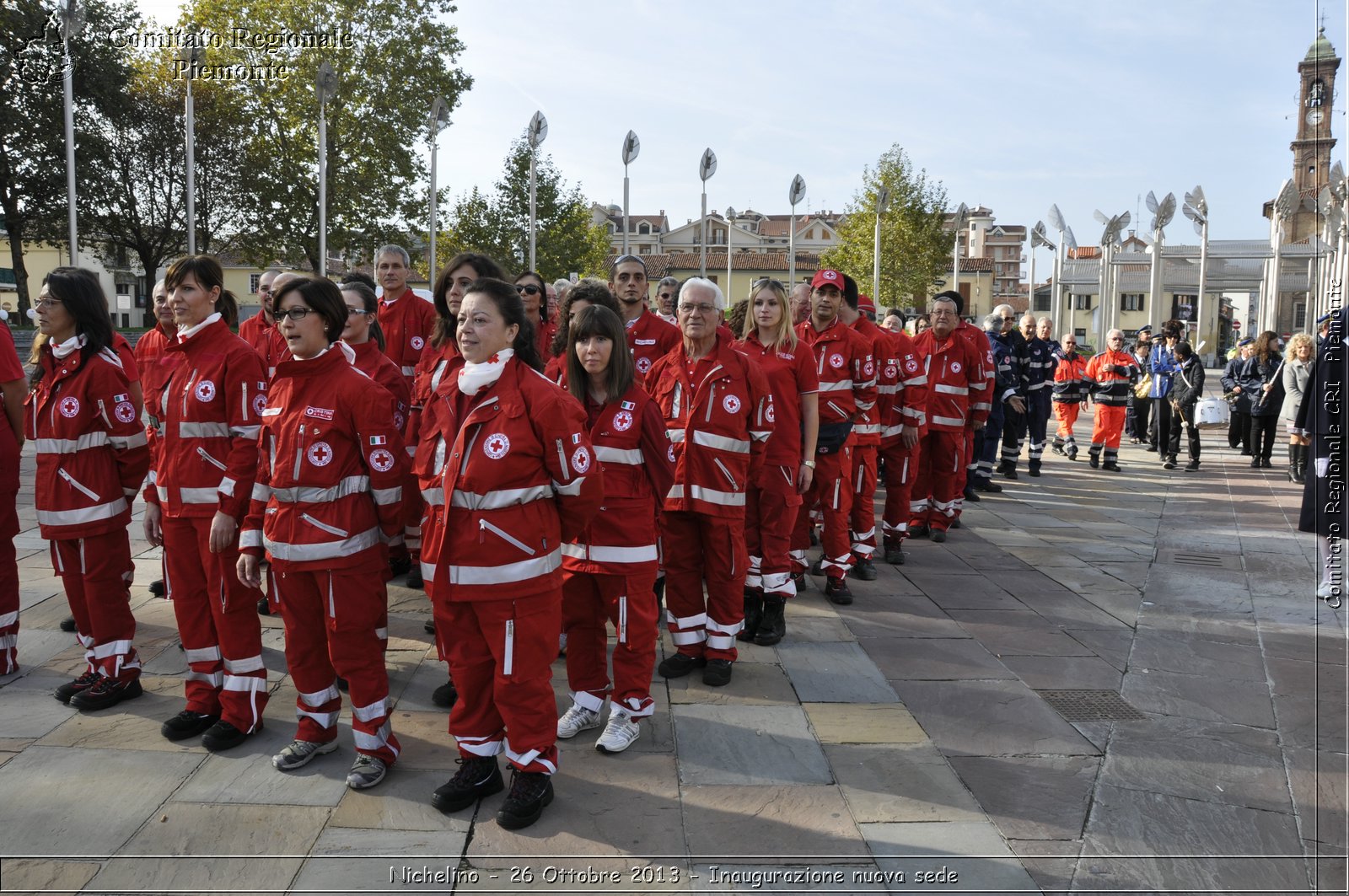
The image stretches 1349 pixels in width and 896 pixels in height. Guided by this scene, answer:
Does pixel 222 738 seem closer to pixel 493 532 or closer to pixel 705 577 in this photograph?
pixel 493 532

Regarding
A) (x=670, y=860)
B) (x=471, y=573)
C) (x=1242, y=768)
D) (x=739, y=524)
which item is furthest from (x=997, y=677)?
(x=471, y=573)

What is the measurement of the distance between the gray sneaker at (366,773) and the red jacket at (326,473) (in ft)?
2.54

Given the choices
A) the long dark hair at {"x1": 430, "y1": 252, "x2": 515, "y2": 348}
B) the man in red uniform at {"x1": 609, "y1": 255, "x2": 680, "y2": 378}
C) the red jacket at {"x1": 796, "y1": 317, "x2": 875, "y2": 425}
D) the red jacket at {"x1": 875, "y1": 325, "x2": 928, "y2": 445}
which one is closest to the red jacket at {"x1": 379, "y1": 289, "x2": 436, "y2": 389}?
the man in red uniform at {"x1": 609, "y1": 255, "x2": 680, "y2": 378}

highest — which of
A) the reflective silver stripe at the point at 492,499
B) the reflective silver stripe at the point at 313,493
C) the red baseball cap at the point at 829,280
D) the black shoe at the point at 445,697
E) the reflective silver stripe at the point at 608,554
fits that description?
the red baseball cap at the point at 829,280

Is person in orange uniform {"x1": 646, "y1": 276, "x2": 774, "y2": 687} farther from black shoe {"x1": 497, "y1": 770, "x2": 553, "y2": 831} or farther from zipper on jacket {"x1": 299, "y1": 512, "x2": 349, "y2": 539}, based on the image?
zipper on jacket {"x1": 299, "y1": 512, "x2": 349, "y2": 539}

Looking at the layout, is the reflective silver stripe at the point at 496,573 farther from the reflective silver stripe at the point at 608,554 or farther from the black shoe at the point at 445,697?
the black shoe at the point at 445,697

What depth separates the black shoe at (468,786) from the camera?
11.3ft

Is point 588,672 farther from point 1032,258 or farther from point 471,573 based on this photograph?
point 1032,258

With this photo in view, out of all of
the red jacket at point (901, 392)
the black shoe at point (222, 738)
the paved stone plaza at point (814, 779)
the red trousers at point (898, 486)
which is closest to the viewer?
the paved stone plaza at point (814, 779)

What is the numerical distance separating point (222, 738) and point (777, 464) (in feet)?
9.95

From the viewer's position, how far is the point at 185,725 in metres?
4.08

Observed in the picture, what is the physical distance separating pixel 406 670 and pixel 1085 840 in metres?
3.34

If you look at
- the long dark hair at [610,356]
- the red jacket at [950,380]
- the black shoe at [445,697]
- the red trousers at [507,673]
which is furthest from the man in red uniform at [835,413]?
the red trousers at [507,673]

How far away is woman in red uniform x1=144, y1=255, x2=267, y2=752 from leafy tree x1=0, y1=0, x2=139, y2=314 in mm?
31329
